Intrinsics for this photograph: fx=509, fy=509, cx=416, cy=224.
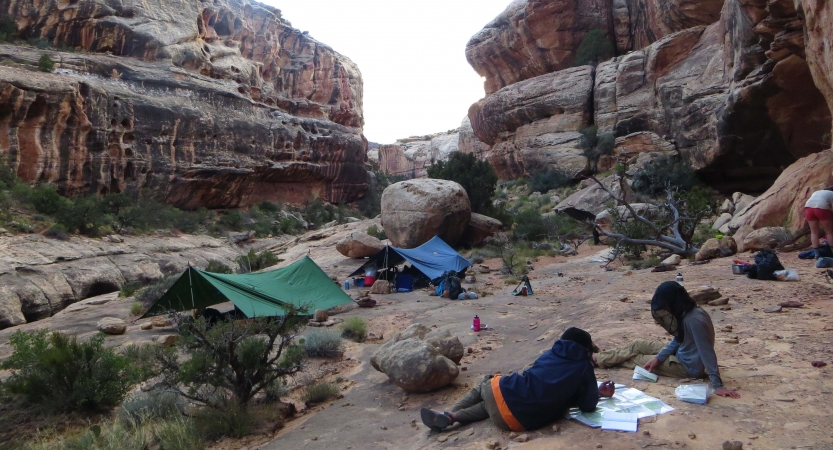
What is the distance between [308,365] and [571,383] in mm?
5075

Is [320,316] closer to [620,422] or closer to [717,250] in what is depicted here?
[620,422]

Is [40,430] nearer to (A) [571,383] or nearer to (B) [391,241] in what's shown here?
(A) [571,383]

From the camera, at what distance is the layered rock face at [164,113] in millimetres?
23781

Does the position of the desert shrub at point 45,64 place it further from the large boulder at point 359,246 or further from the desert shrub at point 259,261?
the large boulder at point 359,246

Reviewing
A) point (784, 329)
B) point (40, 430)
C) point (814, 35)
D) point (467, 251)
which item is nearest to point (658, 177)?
point (467, 251)

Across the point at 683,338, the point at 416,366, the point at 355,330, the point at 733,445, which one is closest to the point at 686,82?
the point at 355,330

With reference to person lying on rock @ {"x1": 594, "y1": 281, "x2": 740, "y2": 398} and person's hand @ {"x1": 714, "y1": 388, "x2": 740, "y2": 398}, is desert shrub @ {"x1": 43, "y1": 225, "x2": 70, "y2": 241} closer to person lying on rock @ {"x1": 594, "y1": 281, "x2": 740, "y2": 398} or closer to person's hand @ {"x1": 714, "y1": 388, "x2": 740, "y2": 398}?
person lying on rock @ {"x1": 594, "y1": 281, "x2": 740, "y2": 398}

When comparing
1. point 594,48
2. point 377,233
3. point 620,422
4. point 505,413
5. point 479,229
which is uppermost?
point 594,48

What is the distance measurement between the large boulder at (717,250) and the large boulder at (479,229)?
34.8ft

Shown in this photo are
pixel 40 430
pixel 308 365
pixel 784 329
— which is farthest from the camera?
pixel 308 365

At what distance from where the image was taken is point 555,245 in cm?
1939

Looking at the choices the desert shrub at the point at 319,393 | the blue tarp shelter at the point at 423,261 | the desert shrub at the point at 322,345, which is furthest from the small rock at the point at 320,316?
the desert shrub at the point at 319,393

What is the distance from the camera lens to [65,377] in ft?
21.7

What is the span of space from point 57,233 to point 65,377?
1510cm
